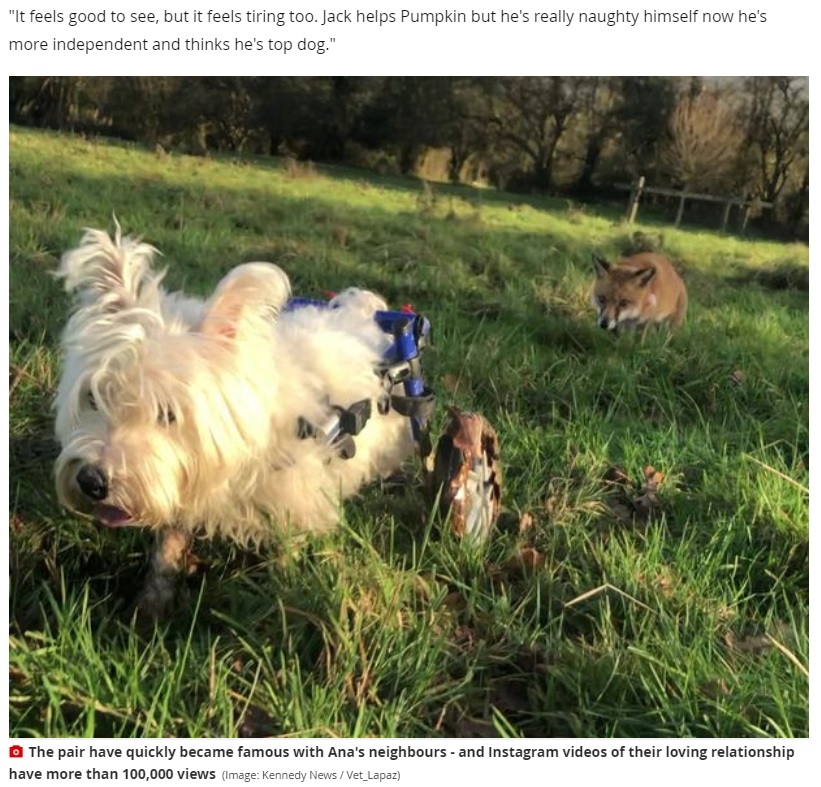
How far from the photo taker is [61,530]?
7.71ft

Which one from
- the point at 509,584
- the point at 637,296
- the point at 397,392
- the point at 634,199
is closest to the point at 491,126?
the point at 634,199

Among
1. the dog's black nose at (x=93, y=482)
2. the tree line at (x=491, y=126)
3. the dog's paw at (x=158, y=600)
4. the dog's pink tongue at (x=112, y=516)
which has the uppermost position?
the tree line at (x=491, y=126)

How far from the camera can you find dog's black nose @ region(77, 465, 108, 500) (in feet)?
5.98

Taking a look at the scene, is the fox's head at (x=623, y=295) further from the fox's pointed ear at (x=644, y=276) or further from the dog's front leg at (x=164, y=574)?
the dog's front leg at (x=164, y=574)

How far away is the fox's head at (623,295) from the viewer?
5379 mm

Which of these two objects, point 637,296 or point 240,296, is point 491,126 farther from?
point 240,296

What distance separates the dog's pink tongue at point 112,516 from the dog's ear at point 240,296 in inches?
20.3

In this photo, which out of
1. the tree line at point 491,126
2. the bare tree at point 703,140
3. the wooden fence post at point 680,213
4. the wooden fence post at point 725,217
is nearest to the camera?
the tree line at point 491,126

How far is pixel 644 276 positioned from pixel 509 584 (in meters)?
4.04

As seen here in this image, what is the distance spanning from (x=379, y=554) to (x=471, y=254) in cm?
514

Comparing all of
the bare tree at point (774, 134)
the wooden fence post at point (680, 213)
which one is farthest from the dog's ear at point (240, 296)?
the wooden fence post at point (680, 213)

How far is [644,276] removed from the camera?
579cm

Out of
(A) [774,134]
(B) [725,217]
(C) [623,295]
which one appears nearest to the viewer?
(C) [623,295]
